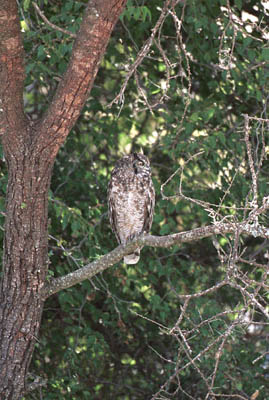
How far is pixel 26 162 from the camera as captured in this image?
2.99 metres

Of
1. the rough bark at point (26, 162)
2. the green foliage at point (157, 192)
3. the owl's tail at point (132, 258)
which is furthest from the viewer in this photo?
the owl's tail at point (132, 258)

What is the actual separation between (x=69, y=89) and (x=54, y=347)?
2.46 m

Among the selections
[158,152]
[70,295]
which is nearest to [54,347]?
[70,295]

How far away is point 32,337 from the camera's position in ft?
10.3

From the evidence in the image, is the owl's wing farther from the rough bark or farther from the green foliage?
the rough bark

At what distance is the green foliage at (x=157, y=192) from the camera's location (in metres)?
4.15

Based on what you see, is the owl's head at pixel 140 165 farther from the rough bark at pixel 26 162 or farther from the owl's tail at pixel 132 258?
the rough bark at pixel 26 162

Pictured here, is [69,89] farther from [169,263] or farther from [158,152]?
[158,152]

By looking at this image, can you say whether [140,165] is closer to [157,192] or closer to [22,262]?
[157,192]

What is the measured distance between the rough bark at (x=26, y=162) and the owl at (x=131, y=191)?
4.48ft

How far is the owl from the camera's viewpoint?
445cm

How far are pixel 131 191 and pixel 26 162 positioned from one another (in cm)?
161

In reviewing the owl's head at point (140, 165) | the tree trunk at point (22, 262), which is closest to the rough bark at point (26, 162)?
the tree trunk at point (22, 262)

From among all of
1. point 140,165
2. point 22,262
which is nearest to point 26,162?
point 22,262
